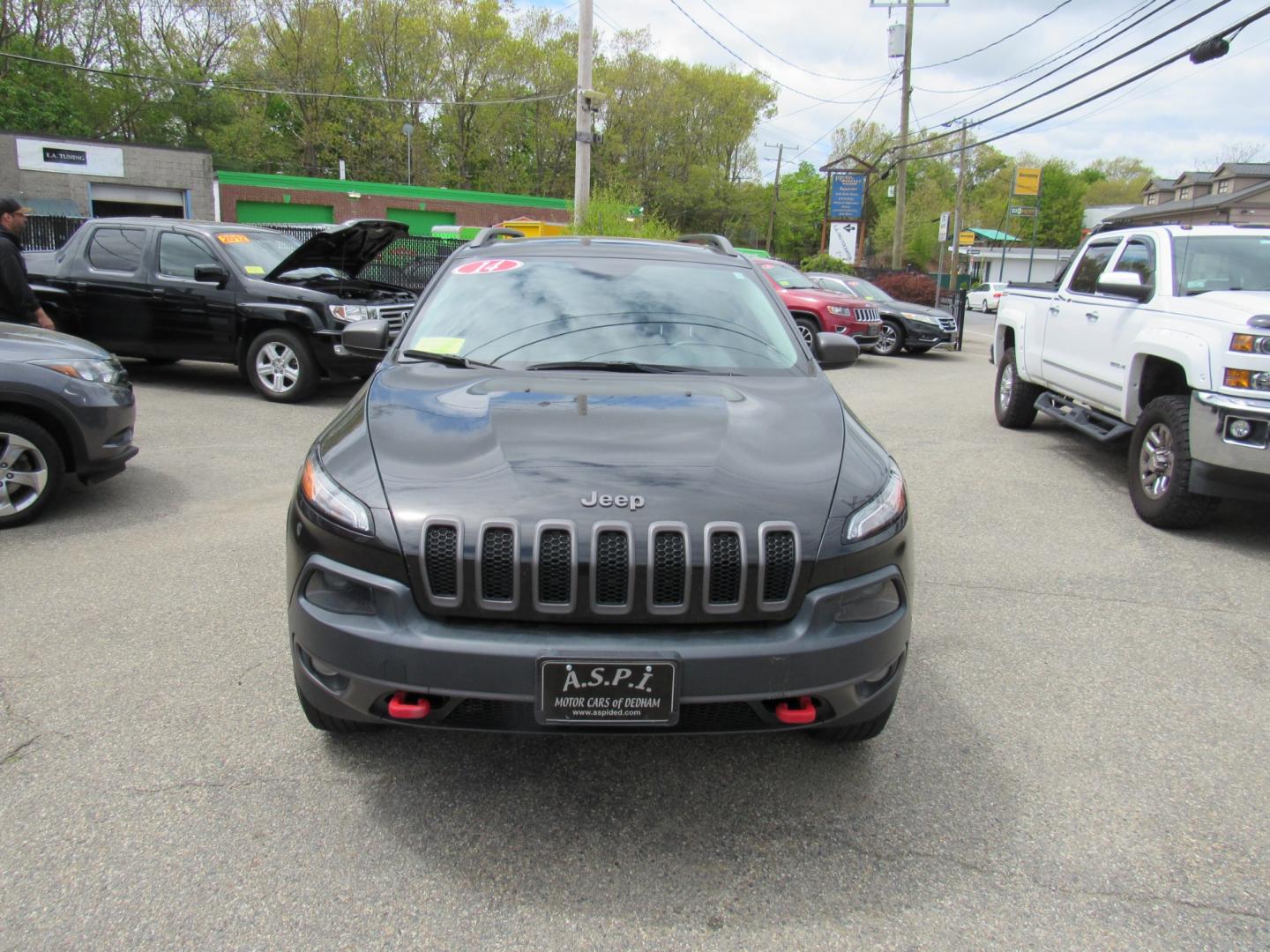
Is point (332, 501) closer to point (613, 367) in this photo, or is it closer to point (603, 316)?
point (613, 367)

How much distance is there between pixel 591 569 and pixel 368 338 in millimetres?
2206

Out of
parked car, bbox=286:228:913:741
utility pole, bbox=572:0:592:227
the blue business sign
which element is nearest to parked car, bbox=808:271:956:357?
utility pole, bbox=572:0:592:227

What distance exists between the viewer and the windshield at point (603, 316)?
3.50m

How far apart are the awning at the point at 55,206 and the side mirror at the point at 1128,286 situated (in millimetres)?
38727

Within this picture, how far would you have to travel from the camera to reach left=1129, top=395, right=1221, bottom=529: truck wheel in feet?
18.1

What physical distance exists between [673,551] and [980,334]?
988 inches

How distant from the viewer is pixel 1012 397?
9117 millimetres

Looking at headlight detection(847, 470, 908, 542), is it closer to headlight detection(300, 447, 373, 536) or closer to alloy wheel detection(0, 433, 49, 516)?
headlight detection(300, 447, 373, 536)

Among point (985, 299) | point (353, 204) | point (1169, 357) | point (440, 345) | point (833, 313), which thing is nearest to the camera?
point (440, 345)

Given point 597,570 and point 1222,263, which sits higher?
point 1222,263

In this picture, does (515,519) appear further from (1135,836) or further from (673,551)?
(1135,836)

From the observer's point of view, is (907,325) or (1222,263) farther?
(907,325)

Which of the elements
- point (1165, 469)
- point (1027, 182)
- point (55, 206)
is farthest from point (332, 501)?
point (1027, 182)

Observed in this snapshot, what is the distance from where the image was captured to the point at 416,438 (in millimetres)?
2678
